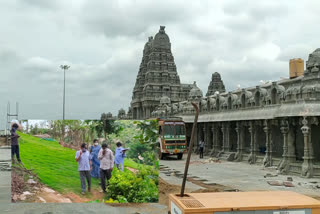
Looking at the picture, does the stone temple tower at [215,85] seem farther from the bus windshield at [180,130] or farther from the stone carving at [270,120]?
the bus windshield at [180,130]

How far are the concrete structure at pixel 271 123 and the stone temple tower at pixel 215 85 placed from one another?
30.9 m

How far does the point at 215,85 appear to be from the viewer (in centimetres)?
7106

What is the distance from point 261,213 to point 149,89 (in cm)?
6586

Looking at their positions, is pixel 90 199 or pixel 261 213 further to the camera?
pixel 90 199

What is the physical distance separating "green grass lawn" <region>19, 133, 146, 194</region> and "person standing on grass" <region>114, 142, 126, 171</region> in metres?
0.15

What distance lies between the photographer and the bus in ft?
93.9

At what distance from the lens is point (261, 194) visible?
18.7 ft

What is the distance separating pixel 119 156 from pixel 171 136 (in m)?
19.1

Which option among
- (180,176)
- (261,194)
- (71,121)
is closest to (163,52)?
(180,176)

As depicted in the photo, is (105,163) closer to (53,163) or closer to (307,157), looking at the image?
(53,163)

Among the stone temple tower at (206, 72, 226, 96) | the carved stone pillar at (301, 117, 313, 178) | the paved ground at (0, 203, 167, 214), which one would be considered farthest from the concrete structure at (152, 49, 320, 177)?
the stone temple tower at (206, 72, 226, 96)

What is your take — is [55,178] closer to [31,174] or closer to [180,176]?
[31,174]

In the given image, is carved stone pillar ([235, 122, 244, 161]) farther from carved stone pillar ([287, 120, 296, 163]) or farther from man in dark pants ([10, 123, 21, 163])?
man in dark pants ([10, 123, 21, 163])

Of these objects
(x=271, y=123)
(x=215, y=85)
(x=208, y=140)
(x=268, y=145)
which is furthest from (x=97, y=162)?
(x=215, y=85)
